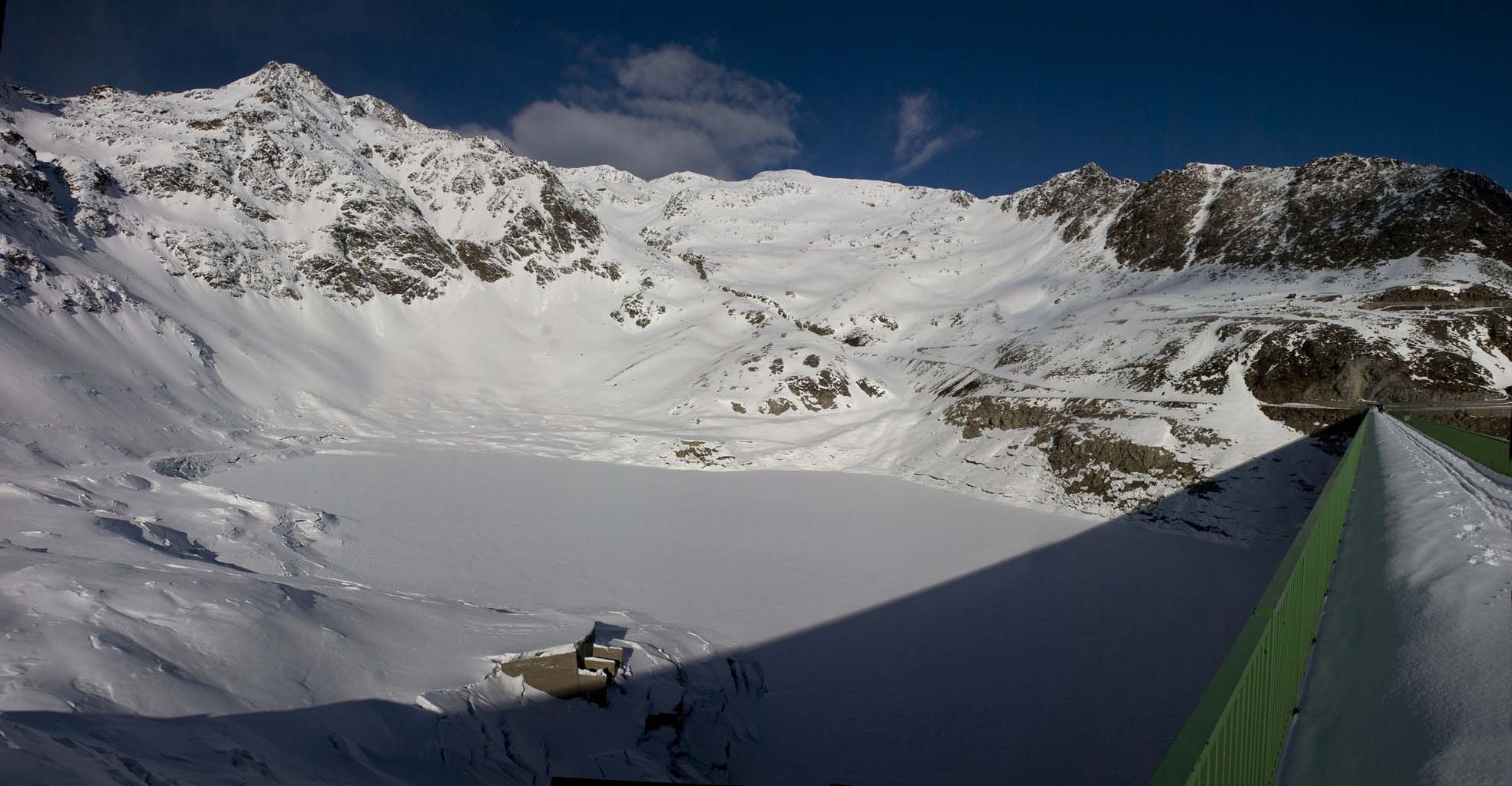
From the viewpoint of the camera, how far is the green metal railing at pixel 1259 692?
2.84 metres

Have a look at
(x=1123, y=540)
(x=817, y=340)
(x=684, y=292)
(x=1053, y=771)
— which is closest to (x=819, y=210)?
(x=684, y=292)

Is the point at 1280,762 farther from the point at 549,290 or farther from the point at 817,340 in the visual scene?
the point at 549,290

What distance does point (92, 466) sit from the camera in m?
21.3

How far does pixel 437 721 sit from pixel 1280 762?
8.82 meters

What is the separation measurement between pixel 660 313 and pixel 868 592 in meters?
54.9

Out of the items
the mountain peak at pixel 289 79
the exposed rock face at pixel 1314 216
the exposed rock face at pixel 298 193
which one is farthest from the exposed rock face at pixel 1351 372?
the mountain peak at pixel 289 79

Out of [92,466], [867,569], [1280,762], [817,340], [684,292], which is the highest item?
[684,292]

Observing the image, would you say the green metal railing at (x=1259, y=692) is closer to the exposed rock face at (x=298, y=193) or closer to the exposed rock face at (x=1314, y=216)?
the exposed rock face at (x=1314, y=216)

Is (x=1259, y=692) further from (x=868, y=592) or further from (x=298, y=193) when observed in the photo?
(x=298, y=193)

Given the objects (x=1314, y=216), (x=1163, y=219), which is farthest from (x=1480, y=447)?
(x=1163, y=219)

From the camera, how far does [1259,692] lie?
3564 mm

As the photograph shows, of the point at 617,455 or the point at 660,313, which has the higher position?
the point at 660,313

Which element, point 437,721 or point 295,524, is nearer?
point 437,721

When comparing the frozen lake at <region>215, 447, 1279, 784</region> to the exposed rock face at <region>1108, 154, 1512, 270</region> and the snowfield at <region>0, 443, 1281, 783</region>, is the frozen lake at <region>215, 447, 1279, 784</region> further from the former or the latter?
the exposed rock face at <region>1108, 154, 1512, 270</region>
